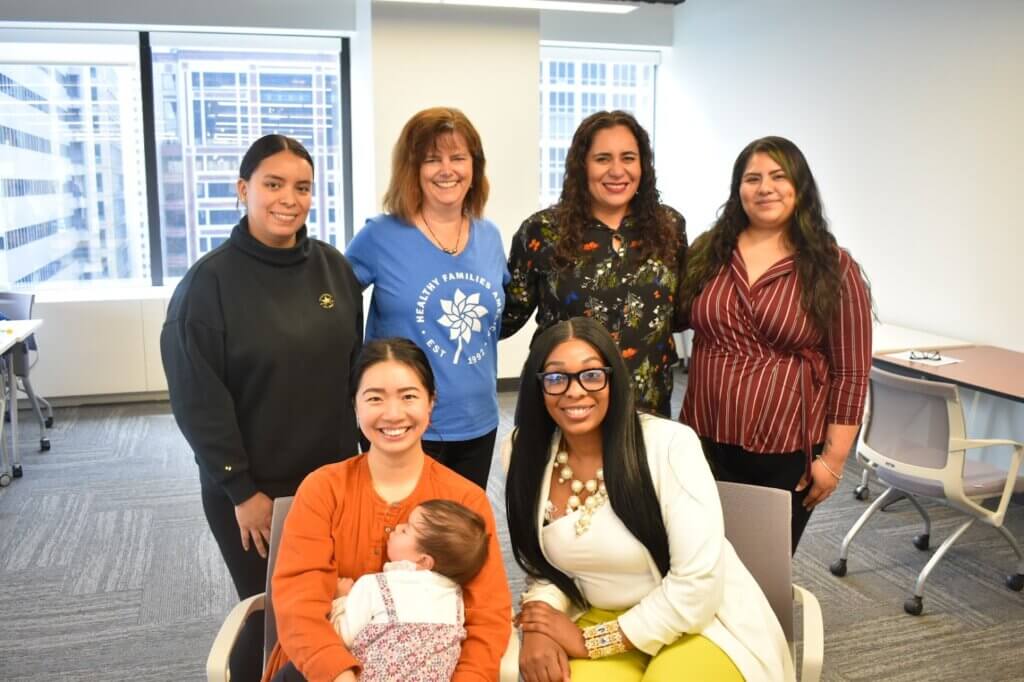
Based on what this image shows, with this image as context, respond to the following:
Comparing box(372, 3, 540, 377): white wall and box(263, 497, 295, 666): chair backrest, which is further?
box(372, 3, 540, 377): white wall

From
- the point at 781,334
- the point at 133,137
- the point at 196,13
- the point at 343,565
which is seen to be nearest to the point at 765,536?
the point at 781,334

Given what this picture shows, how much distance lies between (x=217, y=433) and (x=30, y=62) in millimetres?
5331

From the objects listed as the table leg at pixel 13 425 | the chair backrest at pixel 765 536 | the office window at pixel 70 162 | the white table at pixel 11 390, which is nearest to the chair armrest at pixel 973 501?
the chair backrest at pixel 765 536

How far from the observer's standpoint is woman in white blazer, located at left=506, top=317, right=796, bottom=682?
170 centimetres

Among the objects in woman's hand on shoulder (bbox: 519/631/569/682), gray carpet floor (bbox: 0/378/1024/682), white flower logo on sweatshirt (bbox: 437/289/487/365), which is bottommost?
gray carpet floor (bbox: 0/378/1024/682)

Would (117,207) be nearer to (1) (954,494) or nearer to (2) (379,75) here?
(2) (379,75)

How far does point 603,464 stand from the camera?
1.81m

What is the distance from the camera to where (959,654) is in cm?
287

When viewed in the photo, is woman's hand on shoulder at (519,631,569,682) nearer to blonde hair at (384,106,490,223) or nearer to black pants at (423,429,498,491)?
black pants at (423,429,498,491)

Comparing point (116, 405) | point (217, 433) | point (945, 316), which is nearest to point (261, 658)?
point (217, 433)

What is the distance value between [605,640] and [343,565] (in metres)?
0.55

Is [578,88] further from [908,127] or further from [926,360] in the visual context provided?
[926,360]

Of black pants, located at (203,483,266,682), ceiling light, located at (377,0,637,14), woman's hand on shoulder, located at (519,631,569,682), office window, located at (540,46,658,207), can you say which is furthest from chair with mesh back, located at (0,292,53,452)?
woman's hand on shoulder, located at (519,631,569,682)

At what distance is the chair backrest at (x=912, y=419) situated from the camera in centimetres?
307
